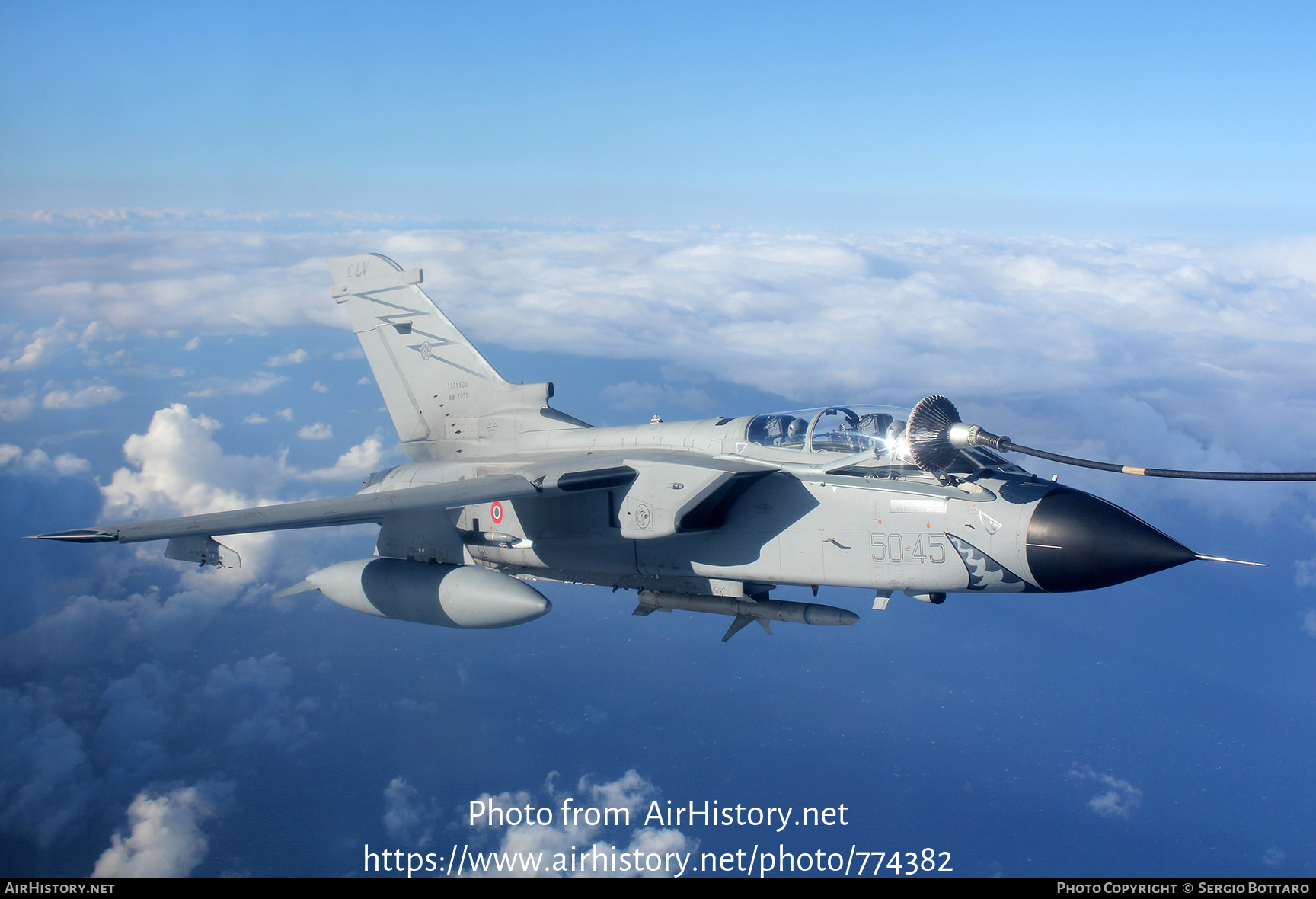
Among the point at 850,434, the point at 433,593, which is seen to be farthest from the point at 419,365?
the point at 850,434

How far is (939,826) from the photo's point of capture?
5169 cm

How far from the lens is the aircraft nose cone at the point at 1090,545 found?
742cm

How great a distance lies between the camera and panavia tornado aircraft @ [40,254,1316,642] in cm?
806

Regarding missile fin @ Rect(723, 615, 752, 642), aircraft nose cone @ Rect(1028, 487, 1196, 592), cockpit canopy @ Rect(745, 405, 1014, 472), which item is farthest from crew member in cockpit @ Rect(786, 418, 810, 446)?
aircraft nose cone @ Rect(1028, 487, 1196, 592)

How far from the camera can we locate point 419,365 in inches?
579

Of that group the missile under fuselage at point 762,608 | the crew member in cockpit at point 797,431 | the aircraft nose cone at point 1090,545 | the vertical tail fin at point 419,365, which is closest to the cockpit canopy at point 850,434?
the crew member in cockpit at point 797,431

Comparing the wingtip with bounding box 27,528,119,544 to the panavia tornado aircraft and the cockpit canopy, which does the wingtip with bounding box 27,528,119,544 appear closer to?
the panavia tornado aircraft

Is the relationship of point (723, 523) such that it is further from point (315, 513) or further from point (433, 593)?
point (315, 513)

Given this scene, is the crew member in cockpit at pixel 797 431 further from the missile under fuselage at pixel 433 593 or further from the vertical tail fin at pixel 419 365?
the vertical tail fin at pixel 419 365

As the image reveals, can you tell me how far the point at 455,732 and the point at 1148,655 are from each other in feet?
264

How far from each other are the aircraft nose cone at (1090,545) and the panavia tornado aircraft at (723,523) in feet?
0.06

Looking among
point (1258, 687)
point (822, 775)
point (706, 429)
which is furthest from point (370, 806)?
point (1258, 687)

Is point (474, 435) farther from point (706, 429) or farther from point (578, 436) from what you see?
point (706, 429)
